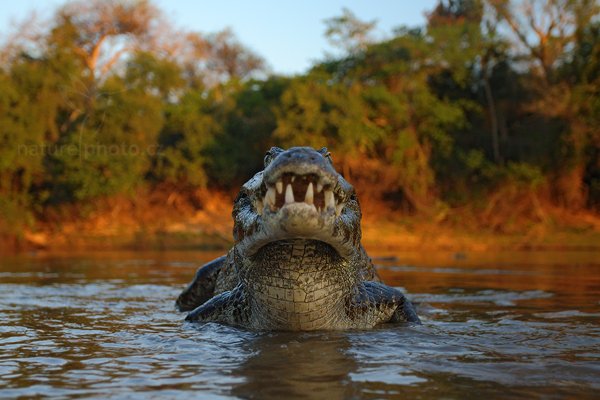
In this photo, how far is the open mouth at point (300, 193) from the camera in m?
3.22

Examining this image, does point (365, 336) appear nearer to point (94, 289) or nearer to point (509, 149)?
→ point (94, 289)

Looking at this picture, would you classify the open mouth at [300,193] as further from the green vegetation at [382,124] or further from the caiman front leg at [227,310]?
the green vegetation at [382,124]

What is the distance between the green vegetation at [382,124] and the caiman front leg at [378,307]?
1504 cm

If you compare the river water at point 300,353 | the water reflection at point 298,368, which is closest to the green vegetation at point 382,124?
the river water at point 300,353

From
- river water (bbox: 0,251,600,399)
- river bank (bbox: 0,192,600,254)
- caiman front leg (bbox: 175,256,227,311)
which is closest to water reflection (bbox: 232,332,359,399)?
river water (bbox: 0,251,600,399)

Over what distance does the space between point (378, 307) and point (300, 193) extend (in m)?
1.63

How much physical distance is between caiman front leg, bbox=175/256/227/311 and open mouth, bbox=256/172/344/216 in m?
2.73

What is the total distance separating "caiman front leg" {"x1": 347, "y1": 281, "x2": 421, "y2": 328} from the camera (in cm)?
454

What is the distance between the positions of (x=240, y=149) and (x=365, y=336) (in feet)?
62.4

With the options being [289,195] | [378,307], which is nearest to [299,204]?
[289,195]

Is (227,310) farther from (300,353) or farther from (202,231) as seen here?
(202,231)

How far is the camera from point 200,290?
6.00 m

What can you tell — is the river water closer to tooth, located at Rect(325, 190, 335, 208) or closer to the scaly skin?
the scaly skin

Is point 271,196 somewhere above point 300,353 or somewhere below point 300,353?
above
